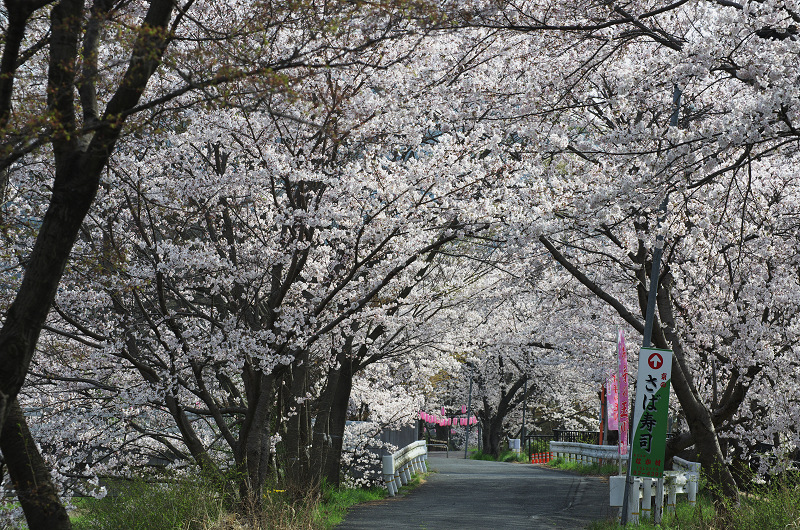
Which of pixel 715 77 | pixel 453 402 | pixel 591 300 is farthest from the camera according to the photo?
pixel 453 402

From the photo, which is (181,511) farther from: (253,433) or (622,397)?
(622,397)

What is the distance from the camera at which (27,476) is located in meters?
6.22

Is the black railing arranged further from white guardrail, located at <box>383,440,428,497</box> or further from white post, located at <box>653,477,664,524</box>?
white post, located at <box>653,477,664,524</box>

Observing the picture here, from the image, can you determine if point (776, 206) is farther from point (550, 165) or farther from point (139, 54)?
point (139, 54)

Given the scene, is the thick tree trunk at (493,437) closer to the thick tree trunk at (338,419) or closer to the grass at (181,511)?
the thick tree trunk at (338,419)

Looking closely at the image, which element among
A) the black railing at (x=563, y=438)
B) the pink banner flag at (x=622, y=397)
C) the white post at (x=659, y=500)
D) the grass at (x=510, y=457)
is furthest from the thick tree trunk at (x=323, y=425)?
the grass at (x=510, y=457)

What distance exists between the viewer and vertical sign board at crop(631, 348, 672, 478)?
1073cm

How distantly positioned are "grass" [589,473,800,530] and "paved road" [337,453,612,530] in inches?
72.6

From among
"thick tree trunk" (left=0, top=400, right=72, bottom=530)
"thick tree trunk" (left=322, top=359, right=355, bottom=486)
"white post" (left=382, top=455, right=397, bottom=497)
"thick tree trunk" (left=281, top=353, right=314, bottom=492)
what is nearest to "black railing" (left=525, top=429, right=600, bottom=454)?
"white post" (left=382, top=455, right=397, bottom=497)

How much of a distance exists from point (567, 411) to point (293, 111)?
3632cm

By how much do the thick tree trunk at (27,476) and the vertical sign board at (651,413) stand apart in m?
7.53

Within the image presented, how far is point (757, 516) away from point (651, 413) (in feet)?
7.46

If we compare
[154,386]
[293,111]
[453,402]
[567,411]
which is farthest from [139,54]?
[453,402]

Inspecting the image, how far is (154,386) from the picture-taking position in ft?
33.1
